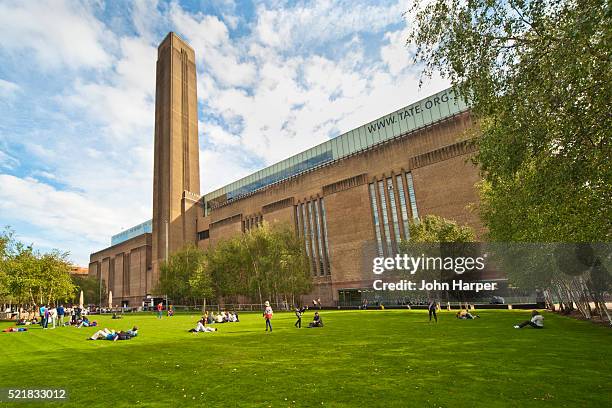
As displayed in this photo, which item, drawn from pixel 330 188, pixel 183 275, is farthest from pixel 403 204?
pixel 183 275

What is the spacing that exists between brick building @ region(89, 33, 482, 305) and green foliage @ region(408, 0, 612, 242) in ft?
130

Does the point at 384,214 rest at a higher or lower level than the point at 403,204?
lower

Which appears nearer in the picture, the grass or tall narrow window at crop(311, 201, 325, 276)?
the grass

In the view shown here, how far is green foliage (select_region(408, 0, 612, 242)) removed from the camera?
29.8 ft

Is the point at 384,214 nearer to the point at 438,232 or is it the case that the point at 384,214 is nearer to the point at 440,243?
the point at 438,232

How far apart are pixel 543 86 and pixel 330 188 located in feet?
188

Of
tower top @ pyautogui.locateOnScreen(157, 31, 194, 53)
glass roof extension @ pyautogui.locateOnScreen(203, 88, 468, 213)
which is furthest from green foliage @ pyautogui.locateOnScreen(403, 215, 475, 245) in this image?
tower top @ pyautogui.locateOnScreen(157, 31, 194, 53)

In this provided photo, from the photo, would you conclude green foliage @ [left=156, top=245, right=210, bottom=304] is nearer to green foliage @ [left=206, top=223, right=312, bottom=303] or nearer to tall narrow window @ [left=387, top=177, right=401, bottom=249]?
green foliage @ [left=206, top=223, right=312, bottom=303]

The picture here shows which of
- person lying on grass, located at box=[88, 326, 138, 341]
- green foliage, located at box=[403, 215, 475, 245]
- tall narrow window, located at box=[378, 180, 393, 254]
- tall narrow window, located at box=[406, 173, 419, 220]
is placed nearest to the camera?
person lying on grass, located at box=[88, 326, 138, 341]

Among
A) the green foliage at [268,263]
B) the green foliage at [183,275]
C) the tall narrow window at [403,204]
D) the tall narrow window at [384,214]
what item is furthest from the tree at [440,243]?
the green foliage at [183,275]

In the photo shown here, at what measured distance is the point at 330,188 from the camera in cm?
6712

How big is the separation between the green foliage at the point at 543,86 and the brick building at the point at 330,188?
1563 inches

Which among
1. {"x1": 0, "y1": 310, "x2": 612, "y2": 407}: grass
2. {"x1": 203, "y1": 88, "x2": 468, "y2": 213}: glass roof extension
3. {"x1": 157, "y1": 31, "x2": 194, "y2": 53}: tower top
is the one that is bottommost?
{"x1": 0, "y1": 310, "x2": 612, "y2": 407}: grass

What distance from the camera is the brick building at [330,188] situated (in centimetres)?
5409
